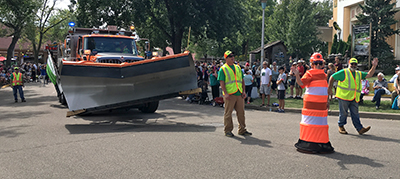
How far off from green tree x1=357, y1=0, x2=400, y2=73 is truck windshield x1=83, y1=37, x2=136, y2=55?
2346 cm

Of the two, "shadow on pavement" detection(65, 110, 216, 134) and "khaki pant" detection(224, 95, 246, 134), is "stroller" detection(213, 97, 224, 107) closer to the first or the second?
"shadow on pavement" detection(65, 110, 216, 134)

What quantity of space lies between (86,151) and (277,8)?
42.5 m

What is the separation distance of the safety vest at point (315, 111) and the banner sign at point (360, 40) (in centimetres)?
2440

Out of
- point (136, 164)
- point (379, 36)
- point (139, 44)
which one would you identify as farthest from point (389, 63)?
point (136, 164)

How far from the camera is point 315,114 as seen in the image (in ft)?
21.8

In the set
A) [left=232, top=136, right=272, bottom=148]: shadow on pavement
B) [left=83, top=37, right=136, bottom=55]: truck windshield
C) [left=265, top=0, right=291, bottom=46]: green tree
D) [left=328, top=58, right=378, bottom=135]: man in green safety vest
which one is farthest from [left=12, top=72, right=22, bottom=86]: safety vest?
[left=265, top=0, right=291, bottom=46]: green tree

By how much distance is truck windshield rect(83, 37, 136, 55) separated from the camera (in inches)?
489

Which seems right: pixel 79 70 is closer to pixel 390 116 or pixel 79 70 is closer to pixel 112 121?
pixel 112 121

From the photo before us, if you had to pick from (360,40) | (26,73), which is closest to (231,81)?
(360,40)

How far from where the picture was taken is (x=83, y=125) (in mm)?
9867

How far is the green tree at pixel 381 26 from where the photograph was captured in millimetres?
29562

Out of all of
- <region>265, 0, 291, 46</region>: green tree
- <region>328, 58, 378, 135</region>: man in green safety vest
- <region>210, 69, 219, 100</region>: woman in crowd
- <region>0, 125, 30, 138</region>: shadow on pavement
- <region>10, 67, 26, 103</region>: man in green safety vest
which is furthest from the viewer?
<region>265, 0, 291, 46</region>: green tree

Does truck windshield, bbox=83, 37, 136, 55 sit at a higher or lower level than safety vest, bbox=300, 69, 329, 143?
higher

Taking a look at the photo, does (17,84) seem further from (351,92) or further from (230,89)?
(351,92)
